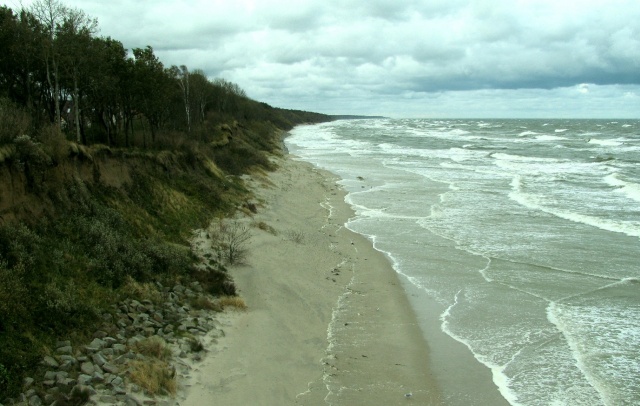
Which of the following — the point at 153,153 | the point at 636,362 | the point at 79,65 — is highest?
the point at 79,65

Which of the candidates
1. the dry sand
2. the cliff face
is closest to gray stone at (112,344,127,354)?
the cliff face

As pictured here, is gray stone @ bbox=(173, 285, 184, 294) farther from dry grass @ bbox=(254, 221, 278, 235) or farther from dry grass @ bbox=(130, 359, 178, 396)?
dry grass @ bbox=(254, 221, 278, 235)

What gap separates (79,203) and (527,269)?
13.0 metres

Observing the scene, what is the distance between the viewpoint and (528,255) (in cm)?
1798

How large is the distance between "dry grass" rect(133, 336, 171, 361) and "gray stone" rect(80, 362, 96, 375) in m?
0.93

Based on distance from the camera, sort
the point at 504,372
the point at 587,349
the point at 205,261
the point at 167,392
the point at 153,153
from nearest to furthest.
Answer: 1. the point at 167,392
2. the point at 504,372
3. the point at 587,349
4. the point at 205,261
5. the point at 153,153

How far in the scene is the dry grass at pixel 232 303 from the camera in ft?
39.5

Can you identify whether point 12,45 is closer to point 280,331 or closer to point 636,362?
point 280,331

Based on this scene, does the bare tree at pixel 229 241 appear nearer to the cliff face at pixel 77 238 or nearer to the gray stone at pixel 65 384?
the cliff face at pixel 77 238

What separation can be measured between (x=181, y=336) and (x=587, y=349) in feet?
26.9

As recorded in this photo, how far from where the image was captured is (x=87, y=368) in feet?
26.8

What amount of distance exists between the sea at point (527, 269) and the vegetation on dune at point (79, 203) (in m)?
5.61

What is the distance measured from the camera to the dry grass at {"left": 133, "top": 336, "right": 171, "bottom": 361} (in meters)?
8.99

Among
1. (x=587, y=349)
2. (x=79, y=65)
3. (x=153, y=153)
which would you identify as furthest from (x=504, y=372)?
(x=79, y=65)
